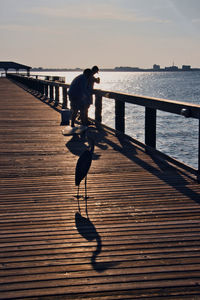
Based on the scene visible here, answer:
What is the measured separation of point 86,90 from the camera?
12227 millimetres

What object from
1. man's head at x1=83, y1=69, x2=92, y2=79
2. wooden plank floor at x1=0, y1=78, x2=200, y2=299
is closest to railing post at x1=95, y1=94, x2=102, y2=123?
man's head at x1=83, y1=69, x2=92, y2=79

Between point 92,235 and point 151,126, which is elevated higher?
point 151,126

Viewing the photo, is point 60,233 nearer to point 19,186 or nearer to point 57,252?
point 57,252

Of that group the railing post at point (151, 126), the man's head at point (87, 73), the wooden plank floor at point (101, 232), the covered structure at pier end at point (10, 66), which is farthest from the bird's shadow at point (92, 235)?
the covered structure at pier end at point (10, 66)

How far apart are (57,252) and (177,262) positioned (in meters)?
1.01

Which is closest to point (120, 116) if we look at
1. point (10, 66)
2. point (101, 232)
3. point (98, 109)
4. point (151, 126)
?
point (151, 126)

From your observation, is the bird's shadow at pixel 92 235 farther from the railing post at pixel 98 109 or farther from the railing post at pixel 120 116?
the railing post at pixel 98 109

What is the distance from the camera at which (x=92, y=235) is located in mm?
4406

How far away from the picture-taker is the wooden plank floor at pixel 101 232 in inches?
133

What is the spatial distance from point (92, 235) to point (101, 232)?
0.42 feet

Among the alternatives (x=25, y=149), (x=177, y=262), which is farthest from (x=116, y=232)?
(x=25, y=149)

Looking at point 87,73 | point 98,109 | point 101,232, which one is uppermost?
point 87,73

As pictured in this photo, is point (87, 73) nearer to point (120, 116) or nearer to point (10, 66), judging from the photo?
point (120, 116)

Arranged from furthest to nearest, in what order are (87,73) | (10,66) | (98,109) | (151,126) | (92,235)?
(10,66) → (98,109) → (87,73) → (151,126) → (92,235)
